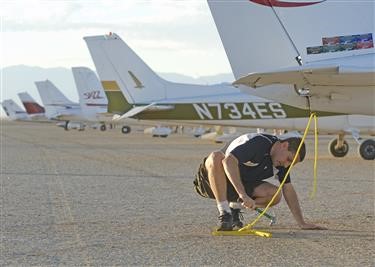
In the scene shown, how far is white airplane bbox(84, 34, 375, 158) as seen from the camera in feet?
50.6

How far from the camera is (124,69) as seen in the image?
64.1 ft

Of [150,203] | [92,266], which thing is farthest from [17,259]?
[150,203]

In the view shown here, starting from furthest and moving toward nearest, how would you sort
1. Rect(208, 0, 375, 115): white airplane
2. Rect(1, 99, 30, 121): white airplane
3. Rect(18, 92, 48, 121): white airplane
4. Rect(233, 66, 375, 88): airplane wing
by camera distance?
Rect(1, 99, 30, 121): white airplane, Rect(18, 92, 48, 121): white airplane, Rect(208, 0, 375, 115): white airplane, Rect(233, 66, 375, 88): airplane wing

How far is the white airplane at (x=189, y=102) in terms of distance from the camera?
1542 cm

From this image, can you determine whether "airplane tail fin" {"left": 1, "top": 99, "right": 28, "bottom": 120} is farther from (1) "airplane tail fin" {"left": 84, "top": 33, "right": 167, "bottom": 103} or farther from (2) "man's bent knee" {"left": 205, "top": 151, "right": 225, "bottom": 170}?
(2) "man's bent knee" {"left": 205, "top": 151, "right": 225, "bottom": 170}

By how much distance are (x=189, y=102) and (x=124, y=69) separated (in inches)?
138

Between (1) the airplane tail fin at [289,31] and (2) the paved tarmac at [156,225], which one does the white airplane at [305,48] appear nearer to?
(1) the airplane tail fin at [289,31]

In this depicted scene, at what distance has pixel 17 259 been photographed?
15.8 ft

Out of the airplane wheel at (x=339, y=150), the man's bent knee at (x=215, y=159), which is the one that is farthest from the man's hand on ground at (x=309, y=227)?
the airplane wheel at (x=339, y=150)

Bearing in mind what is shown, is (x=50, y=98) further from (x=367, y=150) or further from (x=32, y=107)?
(x=367, y=150)

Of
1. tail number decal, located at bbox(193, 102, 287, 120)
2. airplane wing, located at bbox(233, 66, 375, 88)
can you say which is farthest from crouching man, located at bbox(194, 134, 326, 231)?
tail number decal, located at bbox(193, 102, 287, 120)

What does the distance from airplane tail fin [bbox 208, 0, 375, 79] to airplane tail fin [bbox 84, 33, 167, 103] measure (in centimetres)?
1132

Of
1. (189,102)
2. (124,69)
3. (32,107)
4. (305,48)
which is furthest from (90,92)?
(305,48)

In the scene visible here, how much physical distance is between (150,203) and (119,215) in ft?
3.43
